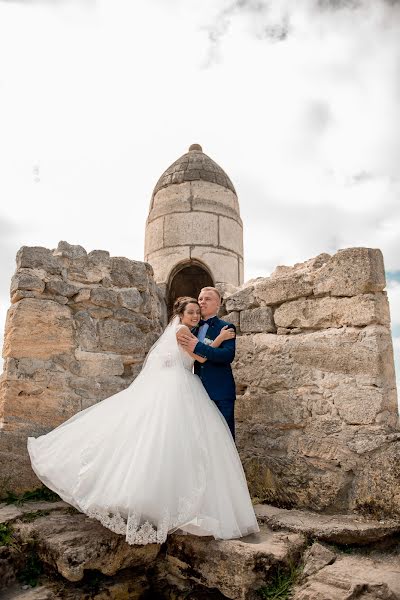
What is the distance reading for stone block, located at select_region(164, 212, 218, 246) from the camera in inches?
311

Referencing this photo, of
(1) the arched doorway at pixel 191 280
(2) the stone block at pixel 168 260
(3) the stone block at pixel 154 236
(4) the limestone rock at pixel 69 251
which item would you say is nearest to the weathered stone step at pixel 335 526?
(4) the limestone rock at pixel 69 251

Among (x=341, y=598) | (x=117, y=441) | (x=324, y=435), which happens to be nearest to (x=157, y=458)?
(x=117, y=441)

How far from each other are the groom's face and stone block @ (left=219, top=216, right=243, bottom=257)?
464 centimetres

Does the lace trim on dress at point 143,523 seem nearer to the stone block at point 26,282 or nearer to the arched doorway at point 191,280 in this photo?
the stone block at point 26,282

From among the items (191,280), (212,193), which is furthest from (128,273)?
(191,280)

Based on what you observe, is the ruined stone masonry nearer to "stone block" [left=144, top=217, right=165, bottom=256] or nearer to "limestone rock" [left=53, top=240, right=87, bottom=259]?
"limestone rock" [left=53, top=240, right=87, bottom=259]

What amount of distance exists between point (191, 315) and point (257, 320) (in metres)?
0.69

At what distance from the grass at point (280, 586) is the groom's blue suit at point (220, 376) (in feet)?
3.15

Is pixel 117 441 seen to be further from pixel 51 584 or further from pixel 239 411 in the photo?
pixel 239 411

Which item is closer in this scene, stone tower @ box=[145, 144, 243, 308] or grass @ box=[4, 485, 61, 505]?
grass @ box=[4, 485, 61, 505]

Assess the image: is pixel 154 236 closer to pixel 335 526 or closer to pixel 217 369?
pixel 217 369

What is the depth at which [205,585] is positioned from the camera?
2.38m

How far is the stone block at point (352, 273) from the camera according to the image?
3.09m

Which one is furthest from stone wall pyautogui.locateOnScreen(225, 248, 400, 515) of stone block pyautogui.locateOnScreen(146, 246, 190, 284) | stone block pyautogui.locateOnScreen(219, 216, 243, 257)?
stone block pyautogui.locateOnScreen(219, 216, 243, 257)
